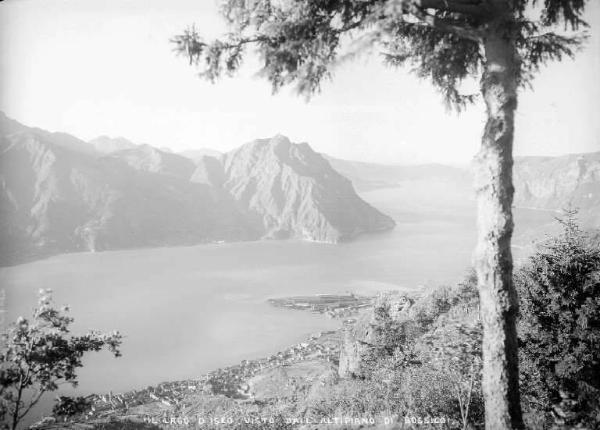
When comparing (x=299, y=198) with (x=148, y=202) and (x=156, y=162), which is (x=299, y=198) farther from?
(x=156, y=162)

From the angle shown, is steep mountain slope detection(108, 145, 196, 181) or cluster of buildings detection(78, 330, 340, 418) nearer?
cluster of buildings detection(78, 330, 340, 418)

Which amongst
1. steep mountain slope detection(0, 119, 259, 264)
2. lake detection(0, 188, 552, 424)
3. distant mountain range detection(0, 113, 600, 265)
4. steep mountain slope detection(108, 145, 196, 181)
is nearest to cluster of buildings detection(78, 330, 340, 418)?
lake detection(0, 188, 552, 424)

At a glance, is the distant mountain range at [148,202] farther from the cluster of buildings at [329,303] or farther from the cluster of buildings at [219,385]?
the cluster of buildings at [219,385]

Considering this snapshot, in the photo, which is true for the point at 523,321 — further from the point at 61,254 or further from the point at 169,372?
the point at 61,254

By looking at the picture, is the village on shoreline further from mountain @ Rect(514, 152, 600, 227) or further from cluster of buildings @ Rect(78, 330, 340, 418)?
mountain @ Rect(514, 152, 600, 227)

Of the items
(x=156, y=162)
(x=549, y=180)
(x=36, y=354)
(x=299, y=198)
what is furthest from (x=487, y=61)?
(x=156, y=162)

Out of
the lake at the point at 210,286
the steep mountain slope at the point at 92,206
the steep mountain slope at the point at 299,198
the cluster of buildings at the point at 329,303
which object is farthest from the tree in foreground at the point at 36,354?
the steep mountain slope at the point at 299,198
